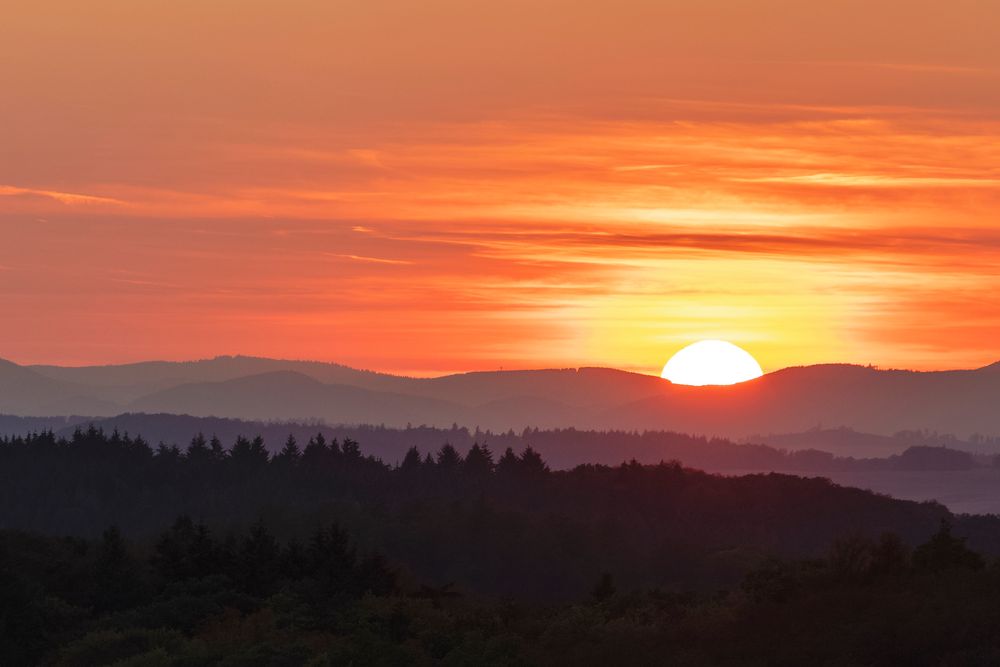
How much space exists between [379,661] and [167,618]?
22746mm

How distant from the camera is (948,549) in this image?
63906mm

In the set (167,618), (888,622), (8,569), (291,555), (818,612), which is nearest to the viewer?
(888,622)

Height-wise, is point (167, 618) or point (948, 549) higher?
point (948, 549)

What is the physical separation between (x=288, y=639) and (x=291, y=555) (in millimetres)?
32298

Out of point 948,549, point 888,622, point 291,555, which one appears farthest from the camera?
point 291,555

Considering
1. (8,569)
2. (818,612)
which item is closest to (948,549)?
(818,612)

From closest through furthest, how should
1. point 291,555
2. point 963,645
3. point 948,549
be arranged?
1. point 963,645
2. point 948,549
3. point 291,555

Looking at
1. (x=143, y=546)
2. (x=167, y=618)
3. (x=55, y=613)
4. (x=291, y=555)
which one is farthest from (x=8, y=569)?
(x=143, y=546)

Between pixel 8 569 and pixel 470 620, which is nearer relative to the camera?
pixel 470 620

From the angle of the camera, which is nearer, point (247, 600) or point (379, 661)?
point (379, 661)

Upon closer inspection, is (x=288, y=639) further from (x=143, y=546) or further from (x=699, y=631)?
(x=143, y=546)

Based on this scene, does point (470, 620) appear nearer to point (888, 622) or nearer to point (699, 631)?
point (699, 631)

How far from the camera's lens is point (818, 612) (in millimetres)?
59938

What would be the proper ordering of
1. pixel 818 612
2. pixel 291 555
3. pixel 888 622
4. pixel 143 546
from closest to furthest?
pixel 888 622
pixel 818 612
pixel 291 555
pixel 143 546
